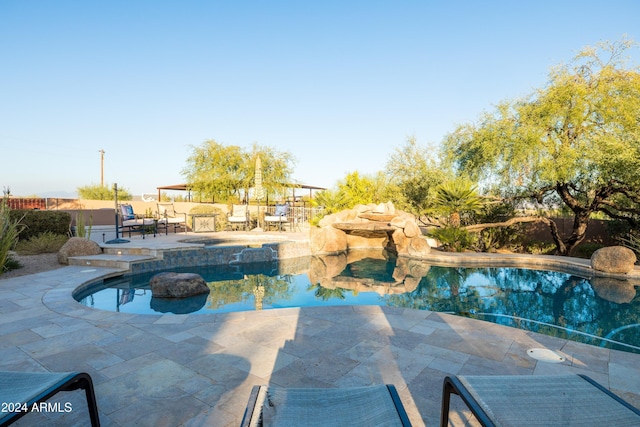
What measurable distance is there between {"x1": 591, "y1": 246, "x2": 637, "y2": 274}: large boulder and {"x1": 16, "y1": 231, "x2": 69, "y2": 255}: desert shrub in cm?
1286

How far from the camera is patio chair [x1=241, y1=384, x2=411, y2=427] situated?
1290mm

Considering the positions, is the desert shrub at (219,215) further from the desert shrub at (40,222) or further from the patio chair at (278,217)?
the desert shrub at (40,222)

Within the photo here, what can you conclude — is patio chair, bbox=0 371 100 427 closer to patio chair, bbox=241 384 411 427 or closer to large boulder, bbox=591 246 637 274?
patio chair, bbox=241 384 411 427

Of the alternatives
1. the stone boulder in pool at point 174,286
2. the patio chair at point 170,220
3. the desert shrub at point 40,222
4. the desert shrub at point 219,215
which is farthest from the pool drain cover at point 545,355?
the desert shrub at point 219,215

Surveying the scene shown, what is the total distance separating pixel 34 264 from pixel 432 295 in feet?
26.8

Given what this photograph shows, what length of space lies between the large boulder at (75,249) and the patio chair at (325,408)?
7711 millimetres

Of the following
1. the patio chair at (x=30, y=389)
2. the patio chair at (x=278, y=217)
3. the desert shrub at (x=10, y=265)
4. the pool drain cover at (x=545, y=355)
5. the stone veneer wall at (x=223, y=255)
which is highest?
the patio chair at (x=278, y=217)

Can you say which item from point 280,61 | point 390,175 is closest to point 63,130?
point 280,61

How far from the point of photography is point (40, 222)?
8688mm

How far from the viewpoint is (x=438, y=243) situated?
39.5 ft

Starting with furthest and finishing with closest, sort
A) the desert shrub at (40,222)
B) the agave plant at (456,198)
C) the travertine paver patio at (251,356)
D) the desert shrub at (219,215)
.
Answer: the desert shrub at (219,215)
the agave plant at (456,198)
the desert shrub at (40,222)
the travertine paver patio at (251,356)

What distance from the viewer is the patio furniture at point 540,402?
1.27 meters

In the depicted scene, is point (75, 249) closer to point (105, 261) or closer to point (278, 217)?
point (105, 261)

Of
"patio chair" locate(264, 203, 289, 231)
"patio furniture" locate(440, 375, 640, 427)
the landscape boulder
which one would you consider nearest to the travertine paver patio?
"patio furniture" locate(440, 375, 640, 427)
